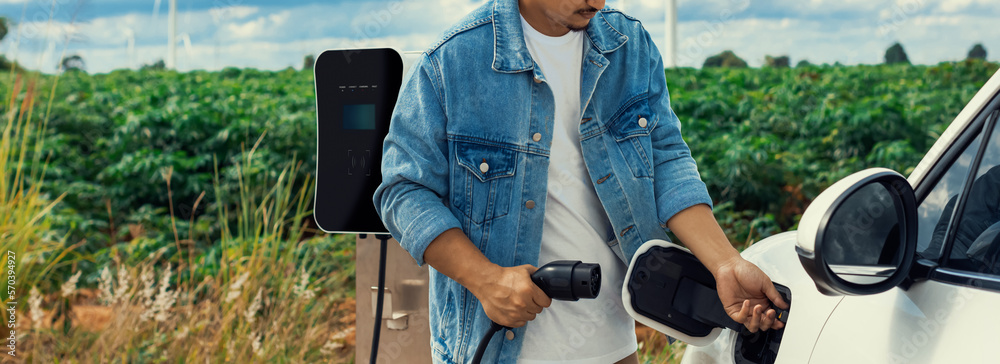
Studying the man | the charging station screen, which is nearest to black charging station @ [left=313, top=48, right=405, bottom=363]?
the charging station screen

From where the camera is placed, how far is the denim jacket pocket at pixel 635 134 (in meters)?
1.52

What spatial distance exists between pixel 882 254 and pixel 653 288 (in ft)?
1.26

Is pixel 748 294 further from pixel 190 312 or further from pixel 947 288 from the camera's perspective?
pixel 190 312

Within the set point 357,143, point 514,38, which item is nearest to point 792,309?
point 514,38

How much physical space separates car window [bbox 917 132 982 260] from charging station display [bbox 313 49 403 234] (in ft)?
4.17

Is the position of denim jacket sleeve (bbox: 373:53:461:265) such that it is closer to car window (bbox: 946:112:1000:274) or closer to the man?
the man

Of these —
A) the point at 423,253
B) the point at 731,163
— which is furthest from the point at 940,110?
the point at 423,253

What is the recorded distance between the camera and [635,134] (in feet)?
5.02

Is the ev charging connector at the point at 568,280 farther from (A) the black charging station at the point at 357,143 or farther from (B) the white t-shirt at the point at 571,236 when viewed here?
(A) the black charging station at the point at 357,143

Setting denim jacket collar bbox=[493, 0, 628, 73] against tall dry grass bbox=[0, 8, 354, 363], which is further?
tall dry grass bbox=[0, 8, 354, 363]

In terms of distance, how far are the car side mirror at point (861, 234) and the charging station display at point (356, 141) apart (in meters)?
1.18

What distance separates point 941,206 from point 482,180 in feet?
2.51

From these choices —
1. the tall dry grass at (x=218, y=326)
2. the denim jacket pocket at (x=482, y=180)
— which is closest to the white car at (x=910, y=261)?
the denim jacket pocket at (x=482, y=180)

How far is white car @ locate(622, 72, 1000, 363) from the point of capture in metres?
1.02
